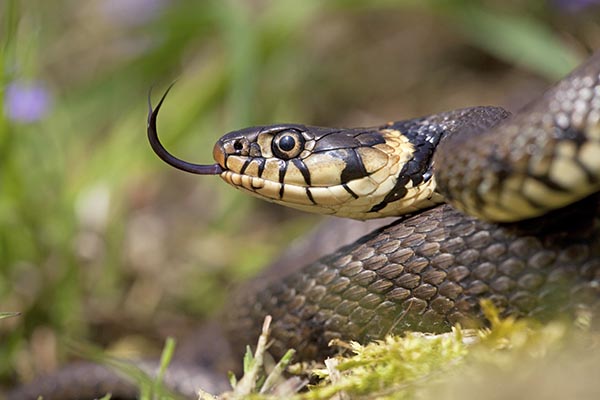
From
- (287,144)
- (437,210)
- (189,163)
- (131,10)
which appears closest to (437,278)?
(437,210)

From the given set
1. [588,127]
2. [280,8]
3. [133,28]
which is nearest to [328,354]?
[588,127]

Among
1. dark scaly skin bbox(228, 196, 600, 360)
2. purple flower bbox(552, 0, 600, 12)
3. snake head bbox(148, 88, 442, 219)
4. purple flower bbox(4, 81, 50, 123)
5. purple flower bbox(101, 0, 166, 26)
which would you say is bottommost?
dark scaly skin bbox(228, 196, 600, 360)

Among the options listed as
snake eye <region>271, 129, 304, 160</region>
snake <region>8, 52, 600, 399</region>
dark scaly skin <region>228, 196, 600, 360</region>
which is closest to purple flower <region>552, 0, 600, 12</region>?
snake <region>8, 52, 600, 399</region>

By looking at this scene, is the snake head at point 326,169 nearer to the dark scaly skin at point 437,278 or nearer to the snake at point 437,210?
the snake at point 437,210

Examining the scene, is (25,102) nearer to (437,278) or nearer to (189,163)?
(189,163)

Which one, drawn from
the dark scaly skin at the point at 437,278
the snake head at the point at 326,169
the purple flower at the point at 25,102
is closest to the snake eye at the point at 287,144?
the snake head at the point at 326,169

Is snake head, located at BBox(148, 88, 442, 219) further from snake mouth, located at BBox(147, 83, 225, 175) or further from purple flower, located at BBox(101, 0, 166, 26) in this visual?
purple flower, located at BBox(101, 0, 166, 26)

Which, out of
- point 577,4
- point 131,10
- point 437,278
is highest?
point 131,10

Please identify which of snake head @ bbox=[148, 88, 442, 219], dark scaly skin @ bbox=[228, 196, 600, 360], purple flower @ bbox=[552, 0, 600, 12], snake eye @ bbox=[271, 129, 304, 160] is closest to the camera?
dark scaly skin @ bbox=[228, 196, 600, 360]
